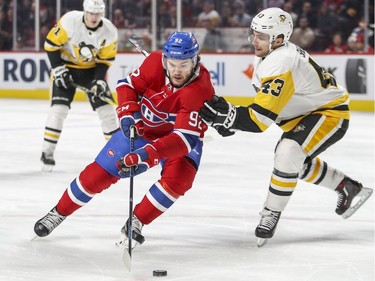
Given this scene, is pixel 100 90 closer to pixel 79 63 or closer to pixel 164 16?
pixel 79 63

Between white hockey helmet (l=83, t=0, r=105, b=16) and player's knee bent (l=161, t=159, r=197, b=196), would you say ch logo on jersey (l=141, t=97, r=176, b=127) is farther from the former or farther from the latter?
white hockey helmet (l=83, t=0, r=105, b=16)

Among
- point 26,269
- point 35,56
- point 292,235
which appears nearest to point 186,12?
point 35,56

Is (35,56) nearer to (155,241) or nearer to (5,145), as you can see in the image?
(5,145)

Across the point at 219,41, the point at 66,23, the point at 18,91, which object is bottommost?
the point at 18,91

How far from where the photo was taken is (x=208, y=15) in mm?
10820

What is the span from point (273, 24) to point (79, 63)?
8.92 ft

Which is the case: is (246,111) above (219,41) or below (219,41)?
above

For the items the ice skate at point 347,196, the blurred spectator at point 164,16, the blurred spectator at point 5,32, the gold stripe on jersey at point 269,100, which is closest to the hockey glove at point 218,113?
the gold stripe on jersey at point 269,100

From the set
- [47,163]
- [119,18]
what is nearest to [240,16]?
[119,18]

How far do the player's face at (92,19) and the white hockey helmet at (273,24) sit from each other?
2518 millimetres

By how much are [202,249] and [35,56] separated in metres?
8.15

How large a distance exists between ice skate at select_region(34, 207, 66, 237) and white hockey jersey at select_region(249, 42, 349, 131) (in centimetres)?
91

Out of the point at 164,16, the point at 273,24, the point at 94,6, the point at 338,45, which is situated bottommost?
the point at 338,45

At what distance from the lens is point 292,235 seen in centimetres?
427
